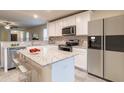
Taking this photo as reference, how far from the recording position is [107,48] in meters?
3.05

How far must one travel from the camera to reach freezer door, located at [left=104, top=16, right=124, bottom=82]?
9.00 ft

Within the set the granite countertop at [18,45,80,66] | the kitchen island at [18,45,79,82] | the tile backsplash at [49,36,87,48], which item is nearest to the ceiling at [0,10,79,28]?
the tile backsplash at [49,36,87,48]

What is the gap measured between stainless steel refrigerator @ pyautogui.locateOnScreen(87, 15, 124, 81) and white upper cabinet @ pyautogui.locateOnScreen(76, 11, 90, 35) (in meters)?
0.62

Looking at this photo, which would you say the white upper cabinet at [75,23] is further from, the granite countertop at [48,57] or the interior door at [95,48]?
the granite countertop at [48,57]

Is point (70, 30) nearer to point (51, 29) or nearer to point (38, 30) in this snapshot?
point (51, 29)

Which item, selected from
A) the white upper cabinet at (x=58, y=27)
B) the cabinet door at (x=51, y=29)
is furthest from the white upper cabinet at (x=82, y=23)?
the cabinet door at (x=51, y=29)

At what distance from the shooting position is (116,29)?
9.28ft

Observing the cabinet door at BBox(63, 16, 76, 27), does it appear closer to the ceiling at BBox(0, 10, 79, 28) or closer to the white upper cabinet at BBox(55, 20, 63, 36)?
the ceiling at BBox(0, 10, 79, 28)

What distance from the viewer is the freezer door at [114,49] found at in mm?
2744

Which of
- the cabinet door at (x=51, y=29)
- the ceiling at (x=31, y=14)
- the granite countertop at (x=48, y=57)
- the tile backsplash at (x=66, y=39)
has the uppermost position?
the ceiling at (x=31, y=14)

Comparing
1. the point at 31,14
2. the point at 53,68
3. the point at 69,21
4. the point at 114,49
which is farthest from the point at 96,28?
the point at 31,14

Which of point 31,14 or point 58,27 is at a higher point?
point 31,14

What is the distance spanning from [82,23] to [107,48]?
61.3 inches
